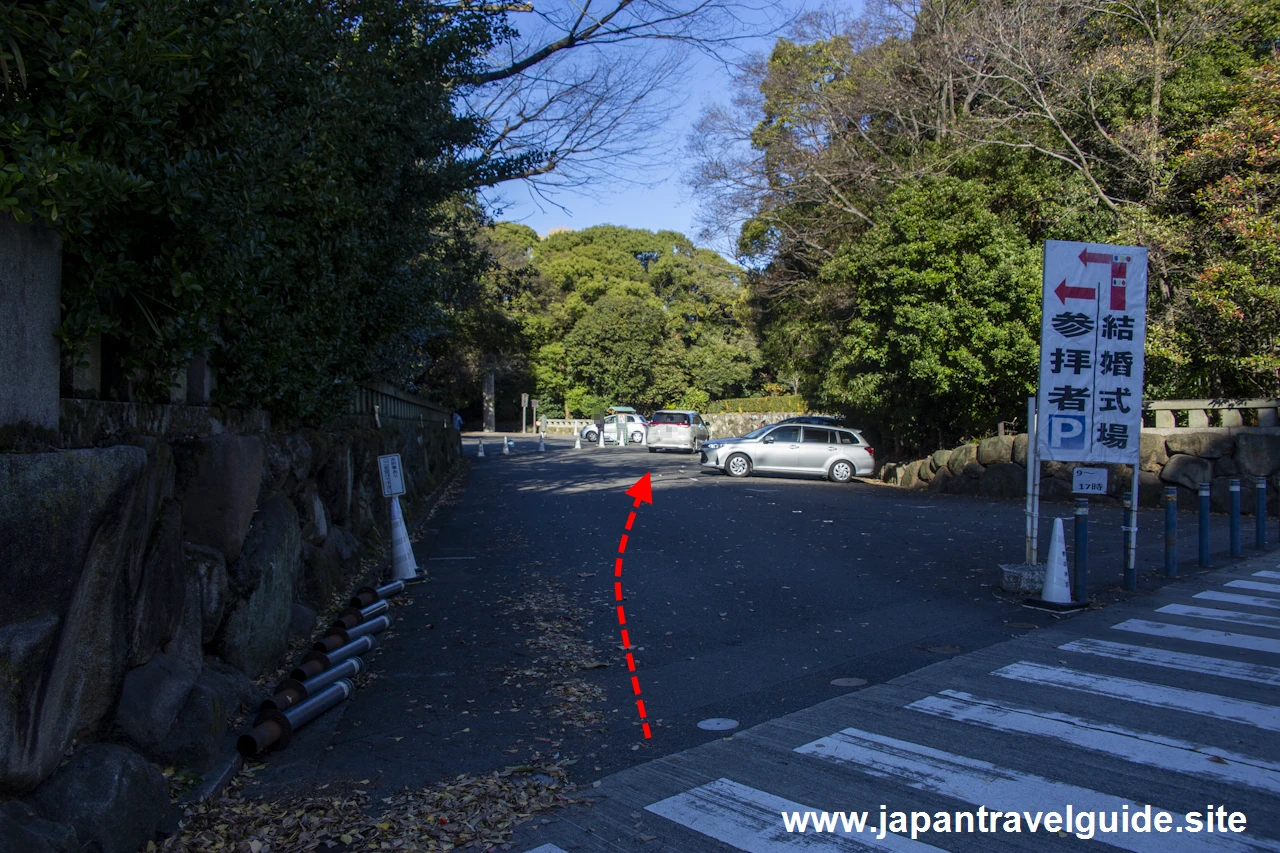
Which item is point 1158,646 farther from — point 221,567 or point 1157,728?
point 221,567

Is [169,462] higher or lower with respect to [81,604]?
higher

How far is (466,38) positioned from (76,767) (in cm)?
1109

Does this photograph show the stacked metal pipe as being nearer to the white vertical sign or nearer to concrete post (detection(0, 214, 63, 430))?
concrete post (detection(0, 214, 63, 430))

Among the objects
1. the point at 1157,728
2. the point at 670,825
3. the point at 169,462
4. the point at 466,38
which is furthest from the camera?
the point at 466,38

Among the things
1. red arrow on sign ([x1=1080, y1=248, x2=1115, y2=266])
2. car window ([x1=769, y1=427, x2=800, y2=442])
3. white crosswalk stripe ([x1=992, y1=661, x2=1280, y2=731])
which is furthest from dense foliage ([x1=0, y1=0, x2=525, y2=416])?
car window ([x1=769, y1=427, x2=800, y2=442])

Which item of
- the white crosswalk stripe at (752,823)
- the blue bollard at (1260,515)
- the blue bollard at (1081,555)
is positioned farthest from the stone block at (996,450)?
the white crosswalk stripe at (752,823)

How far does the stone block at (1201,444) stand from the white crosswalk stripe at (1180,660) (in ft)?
39.8

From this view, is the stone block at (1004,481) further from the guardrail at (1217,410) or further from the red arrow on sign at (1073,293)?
the red arrow on sign at (1073,293)

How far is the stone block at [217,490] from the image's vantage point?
5.31 m

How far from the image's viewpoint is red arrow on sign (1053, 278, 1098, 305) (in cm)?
938

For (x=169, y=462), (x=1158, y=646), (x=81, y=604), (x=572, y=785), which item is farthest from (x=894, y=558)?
(x=81, y=604)

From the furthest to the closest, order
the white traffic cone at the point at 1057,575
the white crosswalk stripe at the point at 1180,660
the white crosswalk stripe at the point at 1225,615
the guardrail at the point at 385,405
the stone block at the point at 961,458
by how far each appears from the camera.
Answer: the stone block at the point at 961,458
the guardrail at the point at 385,405
the white traffic cone at the point at 1057,575
the white crosswalk stripe at the point at 1225,615
the white crosswalk stripe at the point at 1180,660

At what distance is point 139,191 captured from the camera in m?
3.90

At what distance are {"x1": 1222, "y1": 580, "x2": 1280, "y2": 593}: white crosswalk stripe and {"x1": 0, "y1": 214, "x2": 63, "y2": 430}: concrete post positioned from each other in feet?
34.6
